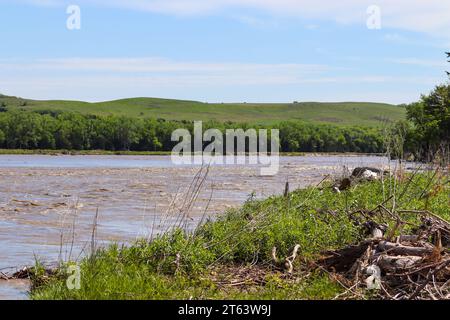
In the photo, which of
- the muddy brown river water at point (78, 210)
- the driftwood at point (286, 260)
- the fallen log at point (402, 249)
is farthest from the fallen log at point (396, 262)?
the muddy brown river water at point (78, 210)

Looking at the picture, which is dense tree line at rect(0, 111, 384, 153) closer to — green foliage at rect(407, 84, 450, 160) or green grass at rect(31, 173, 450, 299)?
green foliage at rect(407, 84, 450, 160)

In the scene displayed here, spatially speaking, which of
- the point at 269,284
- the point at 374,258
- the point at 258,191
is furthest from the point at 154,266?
the point at 258,191

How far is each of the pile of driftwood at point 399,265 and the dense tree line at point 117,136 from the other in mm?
99029

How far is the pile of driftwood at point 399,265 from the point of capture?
947cm

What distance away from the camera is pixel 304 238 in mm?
12758

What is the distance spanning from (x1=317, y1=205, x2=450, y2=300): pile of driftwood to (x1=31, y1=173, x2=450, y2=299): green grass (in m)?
0.38

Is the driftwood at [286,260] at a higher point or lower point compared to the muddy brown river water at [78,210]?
higher

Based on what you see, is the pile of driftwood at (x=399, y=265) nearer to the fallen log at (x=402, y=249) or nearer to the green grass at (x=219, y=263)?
the fallen log at (x=402, y=249)

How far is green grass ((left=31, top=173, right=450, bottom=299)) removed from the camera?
32.1 feet

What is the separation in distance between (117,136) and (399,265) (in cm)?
11362
